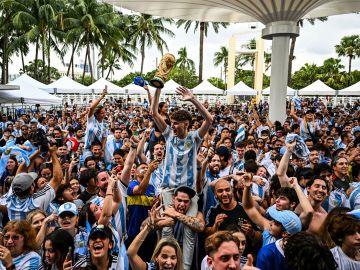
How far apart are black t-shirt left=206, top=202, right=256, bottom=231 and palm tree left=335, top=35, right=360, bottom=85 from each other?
58915 mm

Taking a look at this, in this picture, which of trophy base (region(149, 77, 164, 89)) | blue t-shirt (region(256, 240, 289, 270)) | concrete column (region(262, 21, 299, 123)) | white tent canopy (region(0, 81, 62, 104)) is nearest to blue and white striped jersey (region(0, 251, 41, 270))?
blue t-shirt (region(256, 240, 289, 270))

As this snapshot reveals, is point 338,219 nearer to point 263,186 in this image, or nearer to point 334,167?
point 263,186

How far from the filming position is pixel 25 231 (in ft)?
11.8

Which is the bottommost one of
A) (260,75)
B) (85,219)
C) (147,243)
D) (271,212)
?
(147,243)

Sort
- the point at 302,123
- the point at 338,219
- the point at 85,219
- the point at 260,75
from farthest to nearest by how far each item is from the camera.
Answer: the point at 260,75 → the point at 302,123 → the point at 85,219 → the point at 338,219

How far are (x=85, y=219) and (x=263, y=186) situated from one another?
8.80ft

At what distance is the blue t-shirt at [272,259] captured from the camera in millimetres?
3188

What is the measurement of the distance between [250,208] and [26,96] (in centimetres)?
1642

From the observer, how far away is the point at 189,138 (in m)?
4.88

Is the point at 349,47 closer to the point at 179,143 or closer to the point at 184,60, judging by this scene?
the point at 184,60

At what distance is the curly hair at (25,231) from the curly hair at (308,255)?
2.34m

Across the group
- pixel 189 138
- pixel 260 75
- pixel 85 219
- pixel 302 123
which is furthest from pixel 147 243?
pixel 260 75

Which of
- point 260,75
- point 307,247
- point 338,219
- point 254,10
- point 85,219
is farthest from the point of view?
point 260,75

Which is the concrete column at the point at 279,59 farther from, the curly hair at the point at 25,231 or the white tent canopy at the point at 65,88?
the curly hair at the point at 25,231
